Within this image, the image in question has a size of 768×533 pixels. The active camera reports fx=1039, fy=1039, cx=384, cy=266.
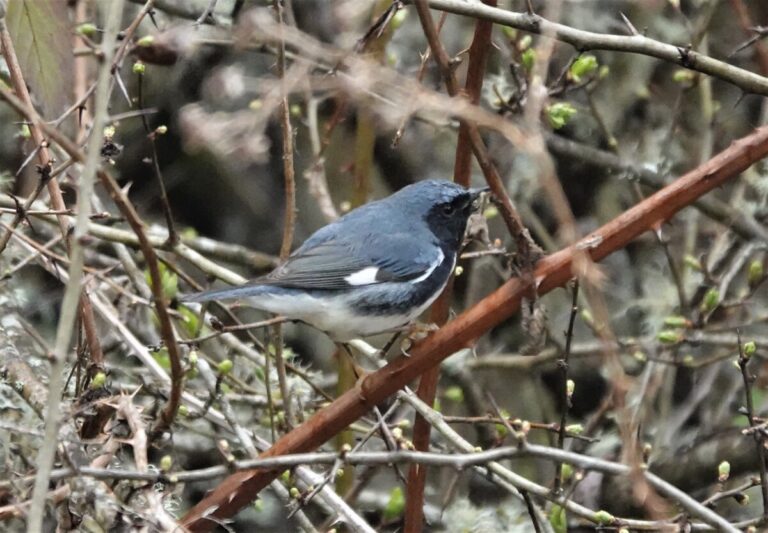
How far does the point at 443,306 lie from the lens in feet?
10.2

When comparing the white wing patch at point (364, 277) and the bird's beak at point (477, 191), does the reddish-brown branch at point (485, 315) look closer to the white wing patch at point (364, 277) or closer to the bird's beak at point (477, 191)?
the bird's beak at point (477, 191)

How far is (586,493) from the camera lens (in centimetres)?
420

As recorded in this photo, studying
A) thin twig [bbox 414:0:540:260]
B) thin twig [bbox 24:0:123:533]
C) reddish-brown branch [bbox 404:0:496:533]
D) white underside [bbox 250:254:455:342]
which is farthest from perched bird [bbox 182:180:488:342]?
thin twig [bbox 24:0:123:533]

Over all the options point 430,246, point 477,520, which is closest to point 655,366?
point 477,520

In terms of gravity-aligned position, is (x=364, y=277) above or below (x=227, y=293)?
below

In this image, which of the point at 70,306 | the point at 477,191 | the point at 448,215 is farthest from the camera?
the point at 448,215

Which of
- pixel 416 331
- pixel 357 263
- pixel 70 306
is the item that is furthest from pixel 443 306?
pixel 70 306

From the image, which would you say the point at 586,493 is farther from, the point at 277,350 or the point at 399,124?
the point at 399,124

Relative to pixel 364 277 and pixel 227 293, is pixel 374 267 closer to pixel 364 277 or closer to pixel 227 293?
pixel 364 277

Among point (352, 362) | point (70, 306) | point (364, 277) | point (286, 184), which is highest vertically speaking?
point (70, 306)

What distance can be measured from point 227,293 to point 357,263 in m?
0.59

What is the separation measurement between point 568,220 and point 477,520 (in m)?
2.21

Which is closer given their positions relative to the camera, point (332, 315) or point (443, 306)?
point (443, 306)

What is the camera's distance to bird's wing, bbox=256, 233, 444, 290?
10.9ft
